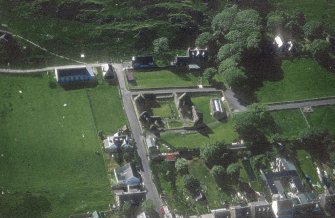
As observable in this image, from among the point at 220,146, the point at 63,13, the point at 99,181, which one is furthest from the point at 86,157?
the point at 63,13

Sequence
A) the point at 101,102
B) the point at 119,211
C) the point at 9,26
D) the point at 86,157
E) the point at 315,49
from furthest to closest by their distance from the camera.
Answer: the point at 315,49, the point at 9,26, the point at 101,102, the point at 86,157, the point at 119,211

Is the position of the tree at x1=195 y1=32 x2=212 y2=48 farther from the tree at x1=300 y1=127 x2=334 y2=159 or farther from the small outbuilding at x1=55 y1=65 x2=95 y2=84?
the tree at x1=300 y1=127 x2=334 y2=159

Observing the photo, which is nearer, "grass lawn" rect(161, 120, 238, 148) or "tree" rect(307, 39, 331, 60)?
"grass lawn" rect(161, 120, 238, 148)

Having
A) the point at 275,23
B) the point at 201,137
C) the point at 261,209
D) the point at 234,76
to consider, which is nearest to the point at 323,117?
the point at 234,76

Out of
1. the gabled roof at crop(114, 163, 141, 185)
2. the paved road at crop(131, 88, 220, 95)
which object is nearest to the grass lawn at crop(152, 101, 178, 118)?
the paved road at crop(131, 88, 220, 95)

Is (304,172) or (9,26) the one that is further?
(9,26)

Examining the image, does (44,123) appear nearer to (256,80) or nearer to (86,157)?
(86,157)

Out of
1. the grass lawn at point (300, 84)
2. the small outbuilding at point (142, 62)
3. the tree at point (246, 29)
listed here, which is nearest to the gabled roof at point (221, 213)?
the grass lawn at point (300, 84)
